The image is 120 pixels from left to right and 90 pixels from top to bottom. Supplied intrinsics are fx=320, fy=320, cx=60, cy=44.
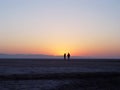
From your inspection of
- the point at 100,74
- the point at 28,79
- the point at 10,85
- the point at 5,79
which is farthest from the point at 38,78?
the point at 100,74

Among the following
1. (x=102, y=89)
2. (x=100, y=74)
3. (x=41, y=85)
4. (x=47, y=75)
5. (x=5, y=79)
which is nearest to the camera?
(x=102, y=89)

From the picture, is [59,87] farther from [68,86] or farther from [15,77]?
[15,77]

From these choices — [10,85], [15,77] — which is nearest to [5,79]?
[15,77]

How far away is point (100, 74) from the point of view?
29000 millimetres

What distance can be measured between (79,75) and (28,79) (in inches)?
209

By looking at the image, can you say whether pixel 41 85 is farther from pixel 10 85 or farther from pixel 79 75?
pixel 79 75

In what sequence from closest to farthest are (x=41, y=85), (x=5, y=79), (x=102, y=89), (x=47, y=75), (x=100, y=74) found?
(x=102, y=89) → (x=41, y=85) → (x=5, y=79) → (x=47, y=75) → (x=100, y=74)

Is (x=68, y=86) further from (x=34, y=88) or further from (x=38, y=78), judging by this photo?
(x=38, y=78)

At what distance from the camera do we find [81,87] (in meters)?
21.1

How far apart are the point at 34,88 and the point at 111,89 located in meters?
4.89

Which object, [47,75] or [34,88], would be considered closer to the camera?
[34,88]

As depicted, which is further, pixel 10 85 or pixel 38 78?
pixel 38 78

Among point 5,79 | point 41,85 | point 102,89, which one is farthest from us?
point 5,79

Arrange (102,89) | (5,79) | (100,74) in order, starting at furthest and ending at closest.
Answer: (100,74) → (5,79) → (102,89)
